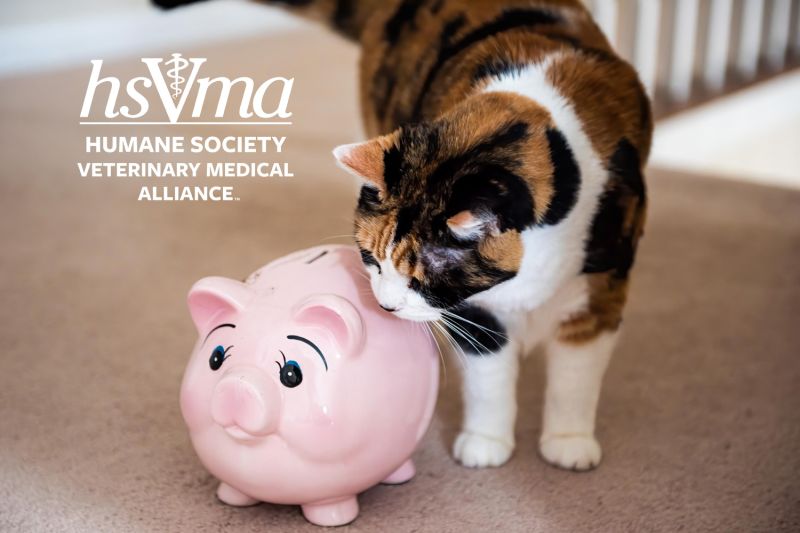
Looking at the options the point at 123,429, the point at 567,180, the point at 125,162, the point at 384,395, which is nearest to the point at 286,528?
the point at 384,395

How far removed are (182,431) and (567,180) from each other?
2.09ft

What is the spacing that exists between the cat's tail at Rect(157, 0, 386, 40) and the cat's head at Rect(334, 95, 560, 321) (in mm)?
689

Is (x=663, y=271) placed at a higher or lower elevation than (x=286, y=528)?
lower

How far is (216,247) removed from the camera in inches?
72.7

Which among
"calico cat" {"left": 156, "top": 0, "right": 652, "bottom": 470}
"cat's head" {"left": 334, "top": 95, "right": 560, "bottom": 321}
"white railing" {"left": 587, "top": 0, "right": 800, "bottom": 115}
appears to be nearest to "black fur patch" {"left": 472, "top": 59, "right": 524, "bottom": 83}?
"calico cat" {"left": 156, "top": 0, "right": 652, "bottom": 470}

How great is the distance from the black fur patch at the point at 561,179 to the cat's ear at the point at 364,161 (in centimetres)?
19

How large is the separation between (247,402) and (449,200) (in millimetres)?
296

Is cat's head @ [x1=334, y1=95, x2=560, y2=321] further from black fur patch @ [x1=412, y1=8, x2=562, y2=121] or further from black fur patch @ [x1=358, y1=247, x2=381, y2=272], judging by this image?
black fur patch @ [x1=412, y1=8, x2=562, y2=121]

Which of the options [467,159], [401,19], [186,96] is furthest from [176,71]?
[467,159]

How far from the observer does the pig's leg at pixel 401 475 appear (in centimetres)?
114

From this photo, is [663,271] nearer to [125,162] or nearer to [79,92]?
[125,162]

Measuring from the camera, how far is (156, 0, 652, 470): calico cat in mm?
956

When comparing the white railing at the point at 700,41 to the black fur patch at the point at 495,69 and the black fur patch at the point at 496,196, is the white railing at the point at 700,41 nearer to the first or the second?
the black fur patch at the point at 495,69

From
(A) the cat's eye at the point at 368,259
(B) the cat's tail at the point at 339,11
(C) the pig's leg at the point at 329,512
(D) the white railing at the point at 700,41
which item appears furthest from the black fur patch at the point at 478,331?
(D) the white railing at the point at 700,41
